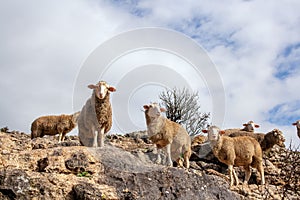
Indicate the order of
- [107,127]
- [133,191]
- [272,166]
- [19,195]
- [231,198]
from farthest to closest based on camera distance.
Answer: [272,166] → [107,127] → [231,198] → [133,191] → [19,195]

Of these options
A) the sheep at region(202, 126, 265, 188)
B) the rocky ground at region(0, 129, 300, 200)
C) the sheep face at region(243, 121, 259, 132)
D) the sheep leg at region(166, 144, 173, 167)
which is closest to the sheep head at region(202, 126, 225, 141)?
the sheep at region(202, 126, 265, 188)

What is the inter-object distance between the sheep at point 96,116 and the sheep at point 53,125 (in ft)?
32.6

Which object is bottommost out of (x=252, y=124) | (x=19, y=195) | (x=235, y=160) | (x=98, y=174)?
(x=19, y=195)

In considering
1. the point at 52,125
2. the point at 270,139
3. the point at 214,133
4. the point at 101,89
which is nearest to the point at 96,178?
the point at 101,89

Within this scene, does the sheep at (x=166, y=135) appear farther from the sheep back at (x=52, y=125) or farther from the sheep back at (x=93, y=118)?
the sheep back at (x=52, y=125)

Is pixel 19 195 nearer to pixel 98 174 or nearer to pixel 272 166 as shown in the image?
pixel 98 174

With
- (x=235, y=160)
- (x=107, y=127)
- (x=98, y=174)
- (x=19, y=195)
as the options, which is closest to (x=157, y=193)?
(x=98, y=174)

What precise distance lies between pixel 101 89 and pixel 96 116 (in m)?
0.70

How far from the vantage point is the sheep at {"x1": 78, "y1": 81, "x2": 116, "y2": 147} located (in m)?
9.40

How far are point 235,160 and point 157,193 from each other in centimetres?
656

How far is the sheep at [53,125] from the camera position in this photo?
1952cm

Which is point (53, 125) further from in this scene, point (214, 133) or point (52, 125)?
point (214, 133)

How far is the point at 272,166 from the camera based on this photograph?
569 inches

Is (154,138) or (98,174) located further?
(154,138)
